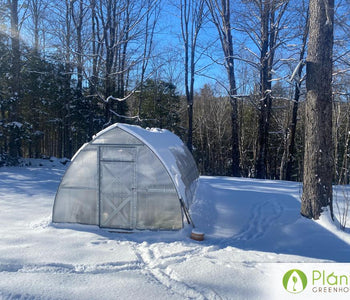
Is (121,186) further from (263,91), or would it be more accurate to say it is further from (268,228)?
(263,91)

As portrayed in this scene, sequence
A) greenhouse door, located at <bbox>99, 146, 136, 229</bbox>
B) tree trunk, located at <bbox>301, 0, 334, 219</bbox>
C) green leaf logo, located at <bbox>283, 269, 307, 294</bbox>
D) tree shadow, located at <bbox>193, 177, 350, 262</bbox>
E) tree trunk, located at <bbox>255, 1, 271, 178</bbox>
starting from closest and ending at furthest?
green leaf logo, located at <bbox>283, 269, 307, 294</bbox>, tree shadow, located at <bbox>193, 177, 350, 262</bbox>, tree trunk, located at <bbox>301, 0, 334, 219</bbox>, greenhouse door, located at <bbox>99, 146, 136, 229</bbox>, tree trunk, located at <bbox>255, 1, 271, 178</bbox>

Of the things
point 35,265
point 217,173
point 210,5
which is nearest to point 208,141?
point 217,173

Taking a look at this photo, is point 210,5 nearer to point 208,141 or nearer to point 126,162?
point 208,141

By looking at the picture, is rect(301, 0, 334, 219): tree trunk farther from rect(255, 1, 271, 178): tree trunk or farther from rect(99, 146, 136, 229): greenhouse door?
rect(255, 1, 271, 178): tree trunk

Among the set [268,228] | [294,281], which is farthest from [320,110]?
[294,281]

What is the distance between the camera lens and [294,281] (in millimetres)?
3475

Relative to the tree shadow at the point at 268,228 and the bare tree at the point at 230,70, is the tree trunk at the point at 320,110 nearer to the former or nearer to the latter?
the tree shadow at the point at 268,228

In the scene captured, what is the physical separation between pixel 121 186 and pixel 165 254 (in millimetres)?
1892

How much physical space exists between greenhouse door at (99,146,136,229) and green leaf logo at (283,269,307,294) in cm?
313

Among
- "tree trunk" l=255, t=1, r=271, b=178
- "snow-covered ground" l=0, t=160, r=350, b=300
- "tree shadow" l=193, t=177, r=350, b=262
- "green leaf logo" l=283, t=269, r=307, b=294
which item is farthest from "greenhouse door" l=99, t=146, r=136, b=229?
"tree trunk" l=255, t=1, r=271, b=178

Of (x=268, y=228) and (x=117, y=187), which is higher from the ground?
(x=117, y=187)

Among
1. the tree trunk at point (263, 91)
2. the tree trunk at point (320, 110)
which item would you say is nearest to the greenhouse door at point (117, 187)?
the tree trunk at point (320, 110)

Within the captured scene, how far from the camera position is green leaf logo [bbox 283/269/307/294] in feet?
10.9

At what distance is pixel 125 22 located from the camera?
1658cm
